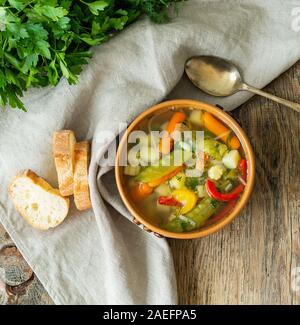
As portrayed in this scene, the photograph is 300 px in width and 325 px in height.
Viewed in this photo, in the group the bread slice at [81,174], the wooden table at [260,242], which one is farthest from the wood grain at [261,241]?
the bread slice at [81,174]

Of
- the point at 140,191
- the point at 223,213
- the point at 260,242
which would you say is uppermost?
the point at 140,191

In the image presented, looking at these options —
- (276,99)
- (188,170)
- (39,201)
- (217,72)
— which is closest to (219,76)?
(217,72)

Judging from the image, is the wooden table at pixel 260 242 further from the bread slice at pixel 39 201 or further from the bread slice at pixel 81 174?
the bread slice at pixel 81 174

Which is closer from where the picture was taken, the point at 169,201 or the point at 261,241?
the point at 169,201

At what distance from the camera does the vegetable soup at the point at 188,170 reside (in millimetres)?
1997

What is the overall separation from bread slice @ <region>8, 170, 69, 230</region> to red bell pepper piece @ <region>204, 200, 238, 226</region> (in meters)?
0.51

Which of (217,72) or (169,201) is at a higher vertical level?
(217,72)

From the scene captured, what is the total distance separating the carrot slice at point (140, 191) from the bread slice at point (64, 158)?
0.73ft

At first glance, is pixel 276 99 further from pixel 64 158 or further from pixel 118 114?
pixel 64 158

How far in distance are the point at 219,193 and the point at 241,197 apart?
0.25 feet

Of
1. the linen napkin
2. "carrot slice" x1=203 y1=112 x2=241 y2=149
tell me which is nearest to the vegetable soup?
"carrot slice" x1=203 y1=112 x2=241 y2=149

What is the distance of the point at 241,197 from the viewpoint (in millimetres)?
1971

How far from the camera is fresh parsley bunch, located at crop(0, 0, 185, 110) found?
1856 millimetres

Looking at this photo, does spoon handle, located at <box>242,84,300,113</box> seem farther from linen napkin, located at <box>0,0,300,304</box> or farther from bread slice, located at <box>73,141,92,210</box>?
bread slice, located at <box>73,141,92,210</box>
